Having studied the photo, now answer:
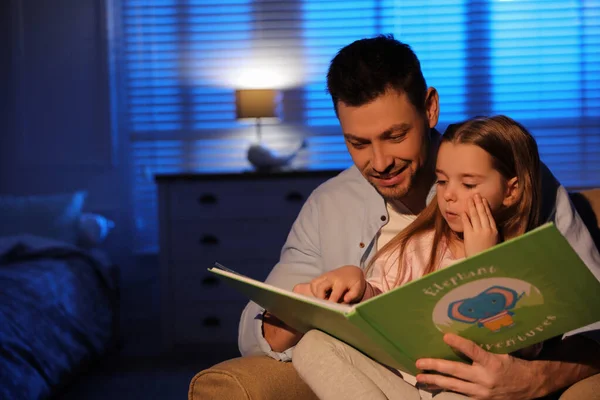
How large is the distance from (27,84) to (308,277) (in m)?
3.13

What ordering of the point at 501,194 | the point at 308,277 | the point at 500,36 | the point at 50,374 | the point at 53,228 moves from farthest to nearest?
the point at 500,36, the point at 53,228, the point at 50,374, the point at 308,277, the point at 501,194

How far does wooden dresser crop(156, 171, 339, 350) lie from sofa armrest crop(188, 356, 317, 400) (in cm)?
218

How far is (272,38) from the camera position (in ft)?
14.3

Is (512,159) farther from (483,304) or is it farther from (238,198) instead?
(238,198)

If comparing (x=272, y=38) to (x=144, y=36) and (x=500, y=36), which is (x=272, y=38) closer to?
(x=144, y=36)

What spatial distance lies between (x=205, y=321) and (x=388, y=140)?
2302 mm

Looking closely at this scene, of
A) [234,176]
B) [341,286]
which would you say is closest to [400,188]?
[341,286]

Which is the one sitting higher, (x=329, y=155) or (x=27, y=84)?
(x=27, y=84)

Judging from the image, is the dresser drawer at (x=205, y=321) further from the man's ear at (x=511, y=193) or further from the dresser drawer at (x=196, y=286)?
the man's ear at (x=511, y=193)

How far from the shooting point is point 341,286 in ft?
4.52

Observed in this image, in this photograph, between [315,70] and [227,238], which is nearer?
[227,238]

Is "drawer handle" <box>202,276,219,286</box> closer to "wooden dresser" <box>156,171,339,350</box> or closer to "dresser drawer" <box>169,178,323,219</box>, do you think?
"wooden dresser" <box>156,171,339,350</box>

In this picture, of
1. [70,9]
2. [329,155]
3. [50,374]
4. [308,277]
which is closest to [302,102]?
[329,155]

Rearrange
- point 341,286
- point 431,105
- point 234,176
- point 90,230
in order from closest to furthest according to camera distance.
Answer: point 341,286 < point 431,105 < point 234,176 < point 90,230
